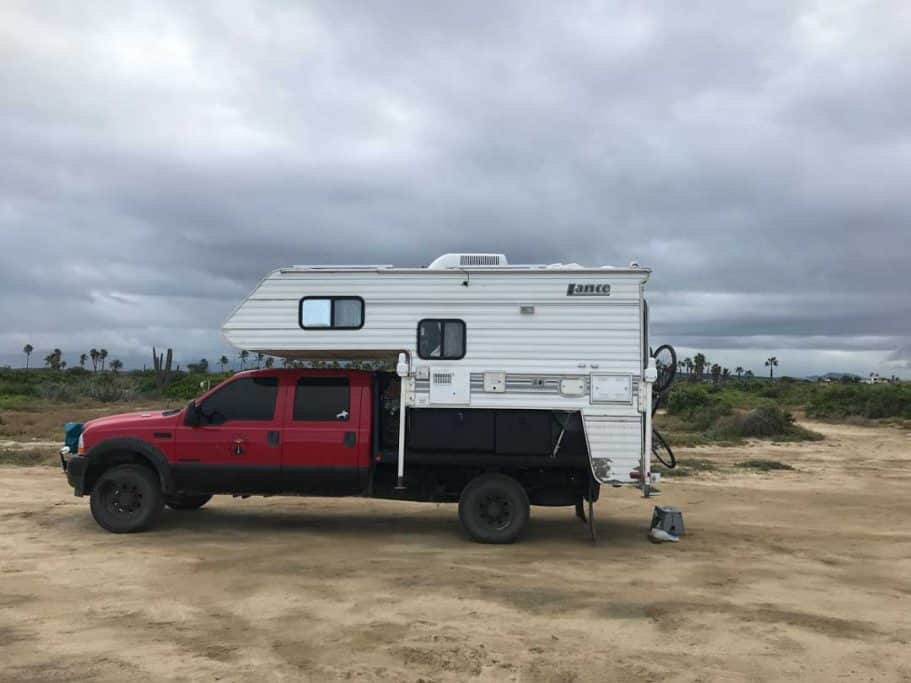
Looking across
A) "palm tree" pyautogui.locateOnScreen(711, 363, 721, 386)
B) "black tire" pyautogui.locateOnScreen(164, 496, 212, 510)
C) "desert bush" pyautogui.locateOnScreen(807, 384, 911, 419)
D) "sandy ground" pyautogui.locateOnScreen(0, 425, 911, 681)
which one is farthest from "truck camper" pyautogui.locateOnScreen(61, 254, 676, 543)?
"palm tree" pyautogui.locateOnScreen(711, 363, 721, 386)

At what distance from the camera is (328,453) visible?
891cm

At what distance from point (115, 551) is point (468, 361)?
4294 millimetres

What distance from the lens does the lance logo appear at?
8.80m

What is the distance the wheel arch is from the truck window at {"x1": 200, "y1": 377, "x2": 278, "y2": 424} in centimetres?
73

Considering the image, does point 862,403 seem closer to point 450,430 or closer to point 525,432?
point 525,432

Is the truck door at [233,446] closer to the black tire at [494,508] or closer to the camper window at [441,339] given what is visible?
the camper window at [441,339]

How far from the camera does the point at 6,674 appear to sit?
4840 millimetres

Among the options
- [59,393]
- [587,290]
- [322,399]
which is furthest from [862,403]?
[59,393]

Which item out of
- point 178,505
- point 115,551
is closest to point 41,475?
point 178,505

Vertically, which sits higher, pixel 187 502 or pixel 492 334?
pixel 492 334

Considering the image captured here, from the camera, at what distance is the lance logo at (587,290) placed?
880 cm

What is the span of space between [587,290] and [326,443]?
11.4ft

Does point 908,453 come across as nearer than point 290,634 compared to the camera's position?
No

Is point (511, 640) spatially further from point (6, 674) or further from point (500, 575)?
point (6, 674)
